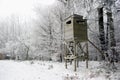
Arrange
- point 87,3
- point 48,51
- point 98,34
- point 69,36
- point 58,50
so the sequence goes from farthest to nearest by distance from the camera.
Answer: point 48,51
point 58,50
point 98,34
point 87,3
point 69,36

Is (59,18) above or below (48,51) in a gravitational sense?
above

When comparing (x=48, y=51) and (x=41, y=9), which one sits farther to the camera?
(x=41, y=9)

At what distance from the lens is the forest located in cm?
1013

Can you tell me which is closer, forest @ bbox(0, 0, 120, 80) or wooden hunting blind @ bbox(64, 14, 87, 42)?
forest @ bbox(0, 0, 120, 80)

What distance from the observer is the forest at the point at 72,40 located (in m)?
10.1

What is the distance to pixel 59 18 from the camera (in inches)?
788

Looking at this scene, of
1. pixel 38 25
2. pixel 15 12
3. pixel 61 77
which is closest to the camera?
pixel 61 77

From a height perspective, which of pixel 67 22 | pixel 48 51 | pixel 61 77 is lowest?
pixel 61 77

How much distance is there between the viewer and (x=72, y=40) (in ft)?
34.7

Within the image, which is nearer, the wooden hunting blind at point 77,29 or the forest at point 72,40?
the forest at point 72,40

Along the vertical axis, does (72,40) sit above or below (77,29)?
below

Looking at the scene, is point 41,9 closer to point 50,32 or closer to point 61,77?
point 50,32

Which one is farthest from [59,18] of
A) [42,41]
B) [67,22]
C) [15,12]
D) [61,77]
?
[15,12]

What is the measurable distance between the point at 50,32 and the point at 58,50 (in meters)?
2.80
